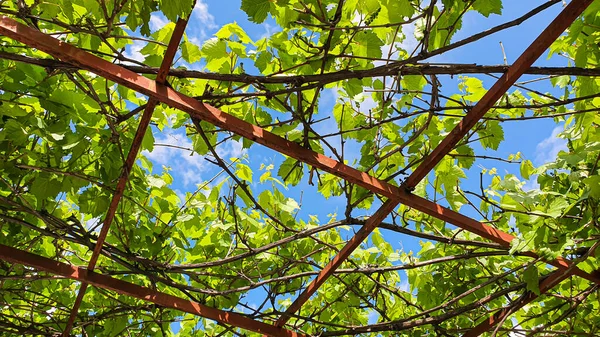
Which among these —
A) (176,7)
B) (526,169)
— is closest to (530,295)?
(526,169)

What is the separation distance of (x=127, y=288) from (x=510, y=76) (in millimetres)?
1608

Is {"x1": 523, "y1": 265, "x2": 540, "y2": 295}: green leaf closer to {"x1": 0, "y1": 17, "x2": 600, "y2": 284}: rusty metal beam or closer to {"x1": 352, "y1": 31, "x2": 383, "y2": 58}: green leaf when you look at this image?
{"x1": 0, "y1": 17, "x2": 600, "y2": 284}: rusty metal beam

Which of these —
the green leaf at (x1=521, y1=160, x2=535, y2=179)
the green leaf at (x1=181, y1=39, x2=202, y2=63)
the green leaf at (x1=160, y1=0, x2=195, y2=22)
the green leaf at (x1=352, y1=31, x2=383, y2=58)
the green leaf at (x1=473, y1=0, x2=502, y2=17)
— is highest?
the green leaf at (x1=181, y1=39, x2=202, y2=63)

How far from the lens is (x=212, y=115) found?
4.93ft

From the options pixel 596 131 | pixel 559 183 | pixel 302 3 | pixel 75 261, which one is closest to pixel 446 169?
pixel 559 183

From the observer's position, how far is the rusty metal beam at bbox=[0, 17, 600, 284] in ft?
4.25

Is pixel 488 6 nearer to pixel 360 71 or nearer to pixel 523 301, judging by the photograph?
pixel 360 71

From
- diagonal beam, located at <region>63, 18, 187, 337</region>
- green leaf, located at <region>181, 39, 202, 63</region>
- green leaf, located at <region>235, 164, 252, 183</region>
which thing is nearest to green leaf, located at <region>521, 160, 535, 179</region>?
green leaf, located at <region>235, 164, 252, 183</region>

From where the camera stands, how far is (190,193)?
2.55 meters

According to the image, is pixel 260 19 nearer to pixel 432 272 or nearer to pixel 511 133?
pixel 511 133

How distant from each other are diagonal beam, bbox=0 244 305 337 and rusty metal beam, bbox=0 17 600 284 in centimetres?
95

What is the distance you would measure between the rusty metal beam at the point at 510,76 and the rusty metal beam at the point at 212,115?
0.37ft

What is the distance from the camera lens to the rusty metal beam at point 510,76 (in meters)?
1.29

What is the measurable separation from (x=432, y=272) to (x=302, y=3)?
179 cm
